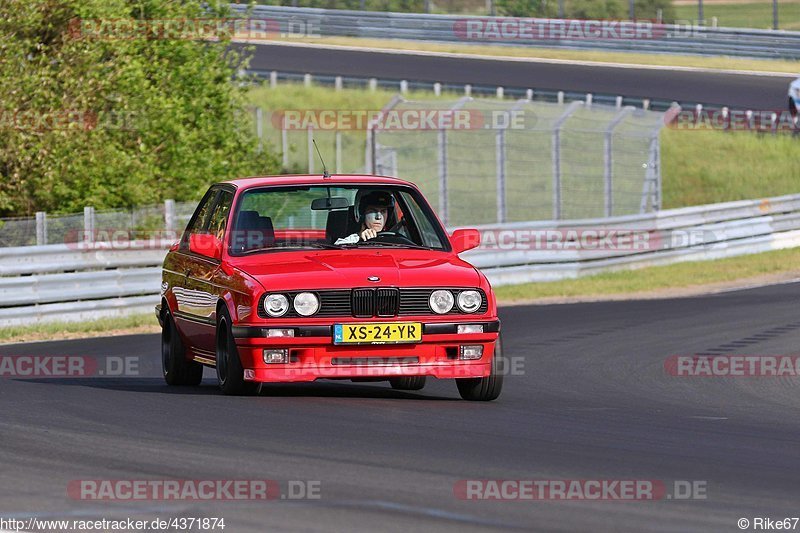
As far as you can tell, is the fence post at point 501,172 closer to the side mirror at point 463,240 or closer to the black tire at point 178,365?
the black tire at point 178,365

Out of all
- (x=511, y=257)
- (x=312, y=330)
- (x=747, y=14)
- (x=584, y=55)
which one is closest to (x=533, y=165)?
(x=584, y=55)

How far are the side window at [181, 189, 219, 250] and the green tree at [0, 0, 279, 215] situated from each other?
11.2 m

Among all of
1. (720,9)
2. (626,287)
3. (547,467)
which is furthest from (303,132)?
(720,9)

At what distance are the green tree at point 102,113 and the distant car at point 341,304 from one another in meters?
12.7

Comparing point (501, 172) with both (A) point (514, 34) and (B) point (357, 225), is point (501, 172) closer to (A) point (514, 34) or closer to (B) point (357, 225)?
(B) point (357, 225)

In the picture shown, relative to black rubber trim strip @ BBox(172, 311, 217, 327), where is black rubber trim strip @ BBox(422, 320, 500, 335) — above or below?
above

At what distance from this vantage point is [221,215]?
36.7ft

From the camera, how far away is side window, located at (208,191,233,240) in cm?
1096

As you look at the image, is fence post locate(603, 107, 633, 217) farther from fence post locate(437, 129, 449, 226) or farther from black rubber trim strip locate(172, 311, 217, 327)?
black rubber trim strip locate(172, 311, 217, 327)

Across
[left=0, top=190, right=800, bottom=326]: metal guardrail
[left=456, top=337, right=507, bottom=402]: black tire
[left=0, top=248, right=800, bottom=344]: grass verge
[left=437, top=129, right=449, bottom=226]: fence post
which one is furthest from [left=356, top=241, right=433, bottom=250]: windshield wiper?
[left=437, top=129, right=449, bottom=226]: fence post

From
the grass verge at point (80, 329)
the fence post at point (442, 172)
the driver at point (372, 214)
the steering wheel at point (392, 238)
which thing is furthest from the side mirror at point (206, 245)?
the fence post at point (442, 172)

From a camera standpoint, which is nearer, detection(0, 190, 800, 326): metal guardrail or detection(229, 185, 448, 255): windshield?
detection(229, 185, 448, 255): windshield

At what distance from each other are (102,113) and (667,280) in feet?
30.8

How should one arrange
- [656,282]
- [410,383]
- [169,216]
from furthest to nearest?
[656,282] → [169,216] → [410,383]
